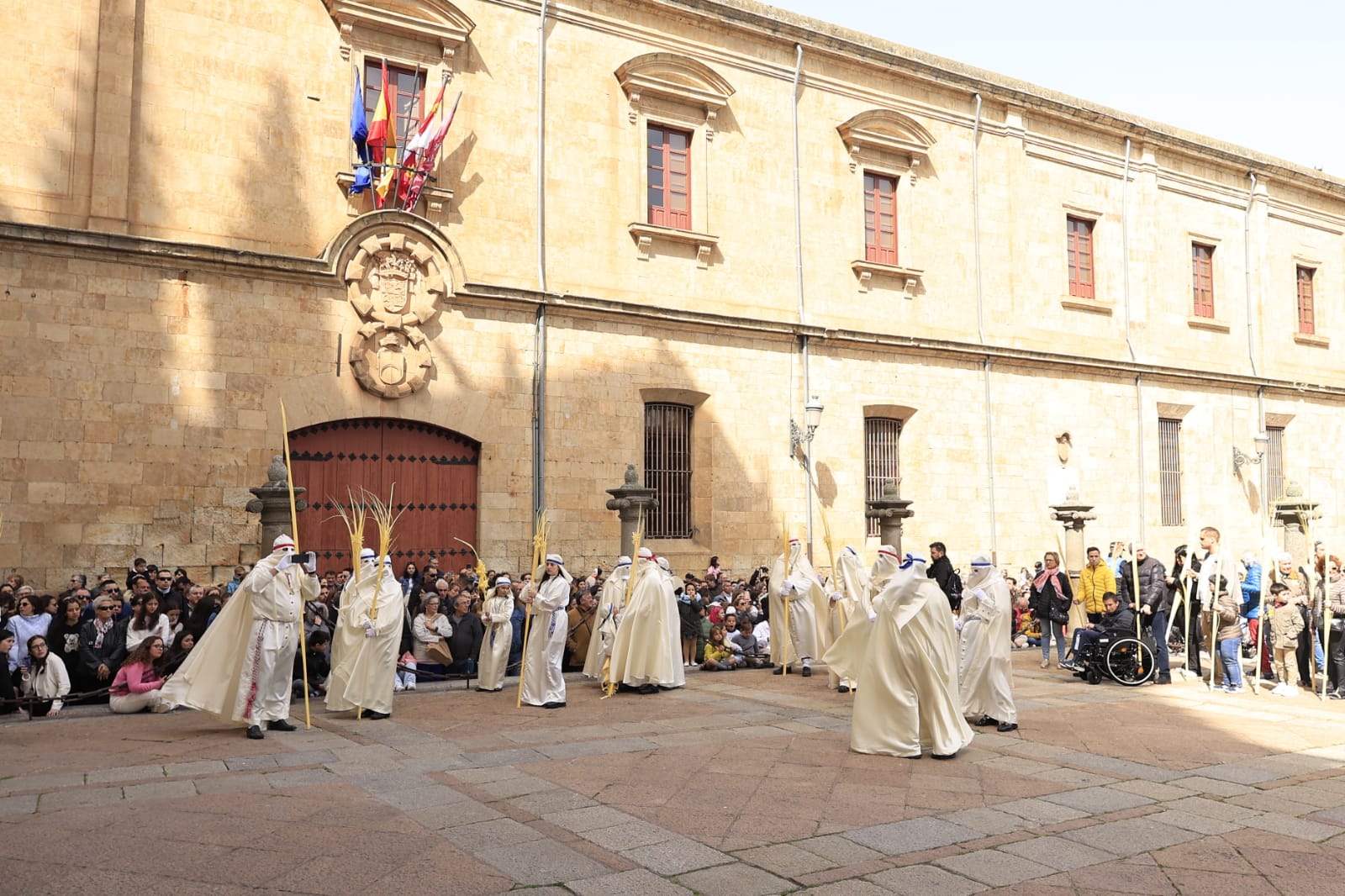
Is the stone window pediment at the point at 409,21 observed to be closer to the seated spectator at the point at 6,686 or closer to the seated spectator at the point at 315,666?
the seated spectator at the point at 315,666

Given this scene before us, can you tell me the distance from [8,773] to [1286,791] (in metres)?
9.26

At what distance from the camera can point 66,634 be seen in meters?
11.0

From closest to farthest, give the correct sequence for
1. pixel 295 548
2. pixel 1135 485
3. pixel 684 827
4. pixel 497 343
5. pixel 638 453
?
pixel 684 827
pixel 295 548
pixel 497 343
pixel 638 453
pixel 1135 485

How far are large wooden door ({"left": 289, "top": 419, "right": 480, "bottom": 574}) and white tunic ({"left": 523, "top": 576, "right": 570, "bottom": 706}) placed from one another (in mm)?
4267

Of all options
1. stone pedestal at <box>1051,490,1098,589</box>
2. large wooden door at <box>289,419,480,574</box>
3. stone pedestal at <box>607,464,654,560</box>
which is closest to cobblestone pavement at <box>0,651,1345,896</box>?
large wooden door at <box>289,419,480,574</box>

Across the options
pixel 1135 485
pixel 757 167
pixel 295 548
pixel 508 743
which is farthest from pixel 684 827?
pixel 1135 485

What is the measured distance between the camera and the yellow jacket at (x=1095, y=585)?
13.8m

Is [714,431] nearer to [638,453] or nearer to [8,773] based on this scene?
[638,453]

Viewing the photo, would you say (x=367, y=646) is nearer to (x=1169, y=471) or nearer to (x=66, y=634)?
(x=66, y=634)

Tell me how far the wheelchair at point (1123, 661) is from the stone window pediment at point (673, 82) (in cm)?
1101

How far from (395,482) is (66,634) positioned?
5.35 m

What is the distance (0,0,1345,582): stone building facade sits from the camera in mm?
13734

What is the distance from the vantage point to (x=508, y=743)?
9180 mm

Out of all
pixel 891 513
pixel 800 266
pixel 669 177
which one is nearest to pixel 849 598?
pixel 891 513
